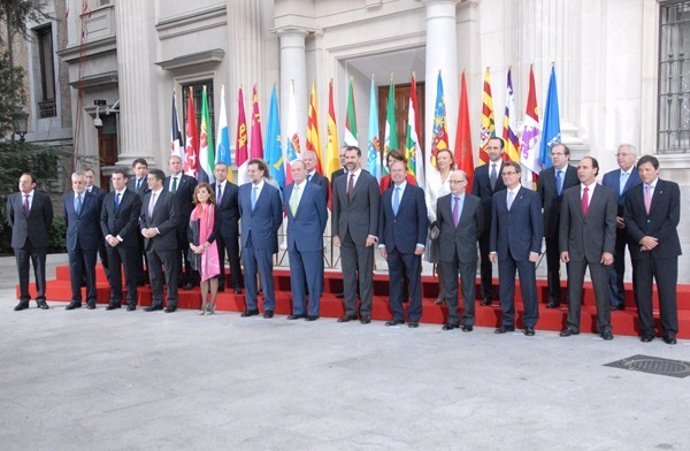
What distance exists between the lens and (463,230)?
7770 mm

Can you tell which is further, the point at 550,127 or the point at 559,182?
the point at 550,127

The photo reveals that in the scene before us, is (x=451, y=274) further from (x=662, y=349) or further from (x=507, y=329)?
(x=662, y=349)

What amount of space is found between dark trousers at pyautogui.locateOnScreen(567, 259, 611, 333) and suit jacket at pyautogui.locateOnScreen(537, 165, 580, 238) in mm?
646

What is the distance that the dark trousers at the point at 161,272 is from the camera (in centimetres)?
945

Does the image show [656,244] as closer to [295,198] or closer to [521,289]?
[521,289]

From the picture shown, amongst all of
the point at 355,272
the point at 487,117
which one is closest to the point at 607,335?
the point at 355,272

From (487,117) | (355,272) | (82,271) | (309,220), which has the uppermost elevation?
(487,117)

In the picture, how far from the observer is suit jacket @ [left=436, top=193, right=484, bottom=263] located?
25.4 ft

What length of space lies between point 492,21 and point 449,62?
0.91 metres

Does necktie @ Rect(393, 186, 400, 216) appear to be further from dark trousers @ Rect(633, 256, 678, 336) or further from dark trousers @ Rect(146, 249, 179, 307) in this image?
dark trousers @ Rect(146, 249, 179, 307)

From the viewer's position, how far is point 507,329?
7.68 meters

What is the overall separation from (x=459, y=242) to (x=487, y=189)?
35.6 inches

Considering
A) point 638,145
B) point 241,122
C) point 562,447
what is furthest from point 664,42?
point 562,447

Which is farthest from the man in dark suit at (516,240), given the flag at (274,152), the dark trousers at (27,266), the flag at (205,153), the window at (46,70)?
the window at (46,70)
